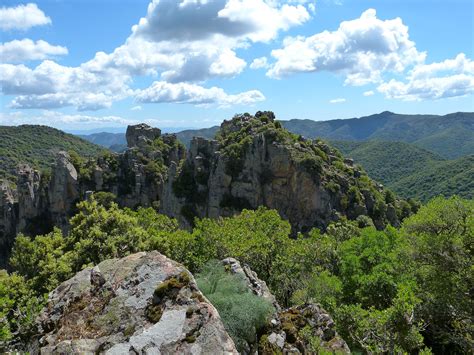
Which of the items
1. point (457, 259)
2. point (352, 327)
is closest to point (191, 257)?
point (352, 327)

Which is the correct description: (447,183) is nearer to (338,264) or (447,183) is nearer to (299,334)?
(338,264)

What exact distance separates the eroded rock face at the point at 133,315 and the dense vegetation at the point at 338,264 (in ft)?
7.08

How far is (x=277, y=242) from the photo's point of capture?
36094 millimetres

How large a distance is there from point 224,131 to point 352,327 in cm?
8903

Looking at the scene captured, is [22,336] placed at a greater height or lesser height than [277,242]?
greater

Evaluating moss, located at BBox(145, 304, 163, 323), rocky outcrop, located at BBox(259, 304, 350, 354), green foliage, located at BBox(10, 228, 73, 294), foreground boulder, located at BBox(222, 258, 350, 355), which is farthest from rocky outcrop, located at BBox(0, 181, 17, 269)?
moss, located at BBox(145, 304, 163, 323)

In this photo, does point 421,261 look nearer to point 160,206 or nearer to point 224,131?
point 160,206

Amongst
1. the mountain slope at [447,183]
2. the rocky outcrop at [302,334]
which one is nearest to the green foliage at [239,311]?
the rocky outcrop at [302,334]

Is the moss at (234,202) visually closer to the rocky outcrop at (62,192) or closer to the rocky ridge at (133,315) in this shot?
the rocky outcrop at (62,192)

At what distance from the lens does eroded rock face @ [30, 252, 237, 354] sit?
10.6m

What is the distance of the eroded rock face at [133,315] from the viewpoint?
1056cm

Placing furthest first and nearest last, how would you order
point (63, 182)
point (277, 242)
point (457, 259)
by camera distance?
point (63, 182) < point (277, 242) < point (457, 259)

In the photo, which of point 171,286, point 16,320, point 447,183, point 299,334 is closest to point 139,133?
point 16,320

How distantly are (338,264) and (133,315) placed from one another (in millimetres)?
27618
